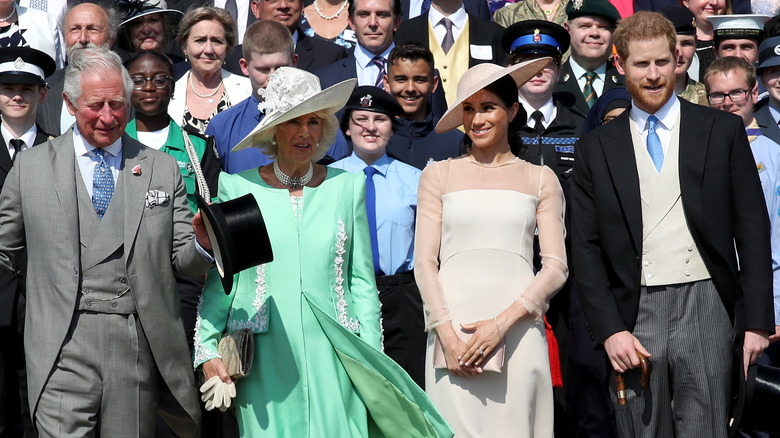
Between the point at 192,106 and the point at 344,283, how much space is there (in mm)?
3276

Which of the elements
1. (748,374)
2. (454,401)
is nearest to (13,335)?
(454,401)

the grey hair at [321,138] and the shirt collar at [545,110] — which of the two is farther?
the shirt collar at [545,110]

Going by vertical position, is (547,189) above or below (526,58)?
below

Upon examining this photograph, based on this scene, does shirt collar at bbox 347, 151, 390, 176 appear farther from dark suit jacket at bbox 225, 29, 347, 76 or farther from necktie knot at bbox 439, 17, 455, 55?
necktie knot at bbox 439, 17, 455, 55

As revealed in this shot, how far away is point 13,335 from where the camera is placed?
21.6 ft

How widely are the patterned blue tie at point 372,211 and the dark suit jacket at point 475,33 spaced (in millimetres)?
2257

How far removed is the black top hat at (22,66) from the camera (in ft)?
23.3

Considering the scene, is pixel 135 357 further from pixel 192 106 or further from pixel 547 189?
pixel 192 106

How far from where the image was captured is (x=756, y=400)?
17.7 ft

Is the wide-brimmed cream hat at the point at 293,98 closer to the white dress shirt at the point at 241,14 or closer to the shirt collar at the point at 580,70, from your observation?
the shirt collar at the point at 580,70

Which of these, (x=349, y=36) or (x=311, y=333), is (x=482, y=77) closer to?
(x=311, y=333)

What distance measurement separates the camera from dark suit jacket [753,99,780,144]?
7.83m

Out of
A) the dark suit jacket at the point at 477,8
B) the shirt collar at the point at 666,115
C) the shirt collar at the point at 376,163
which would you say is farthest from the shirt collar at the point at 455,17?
the shirt collar at the point at 666,115

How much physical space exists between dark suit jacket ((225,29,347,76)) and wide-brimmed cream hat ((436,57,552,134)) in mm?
3171
